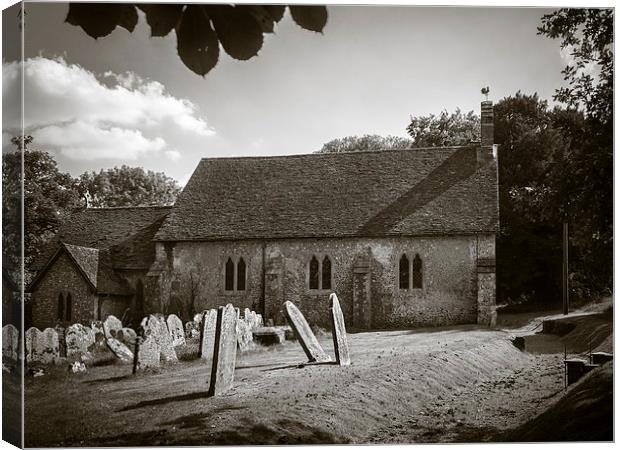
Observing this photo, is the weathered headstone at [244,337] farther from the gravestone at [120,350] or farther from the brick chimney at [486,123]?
the brick chimney at [486,123]

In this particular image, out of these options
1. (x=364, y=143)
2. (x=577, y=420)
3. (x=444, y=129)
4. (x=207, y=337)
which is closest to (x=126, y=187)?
(x=207, y=337)

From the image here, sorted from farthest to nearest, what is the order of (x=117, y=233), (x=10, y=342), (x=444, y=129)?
(x=117, y=233) < (x=444, y=129) < (x=10, y=342)

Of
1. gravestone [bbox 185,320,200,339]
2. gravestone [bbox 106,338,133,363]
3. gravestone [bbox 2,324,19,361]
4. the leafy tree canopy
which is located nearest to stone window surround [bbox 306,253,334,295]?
gravestone [bbox 185,320,200,339]

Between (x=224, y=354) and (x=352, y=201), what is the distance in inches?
216

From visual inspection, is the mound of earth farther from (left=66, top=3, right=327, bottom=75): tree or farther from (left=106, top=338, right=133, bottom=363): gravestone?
(left=66, top=3, right=327, bottom=75): tree

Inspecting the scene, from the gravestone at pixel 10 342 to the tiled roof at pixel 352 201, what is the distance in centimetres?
406

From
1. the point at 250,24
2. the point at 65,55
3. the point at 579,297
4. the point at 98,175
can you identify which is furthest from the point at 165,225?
the point at 250,24

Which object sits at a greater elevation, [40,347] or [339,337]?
[40,347]

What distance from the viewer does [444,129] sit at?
9.59m

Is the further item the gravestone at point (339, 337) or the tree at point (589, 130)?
the gravestone at point (339, 337)

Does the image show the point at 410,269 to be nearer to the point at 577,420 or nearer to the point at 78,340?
the point at 577,420

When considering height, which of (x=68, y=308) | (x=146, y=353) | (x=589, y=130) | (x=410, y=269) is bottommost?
(x=146, y=353)

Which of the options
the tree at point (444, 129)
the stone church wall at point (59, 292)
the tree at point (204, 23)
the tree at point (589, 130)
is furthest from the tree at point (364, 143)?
the tree at point (204, 23)

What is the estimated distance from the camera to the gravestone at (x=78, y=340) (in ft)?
27.7
